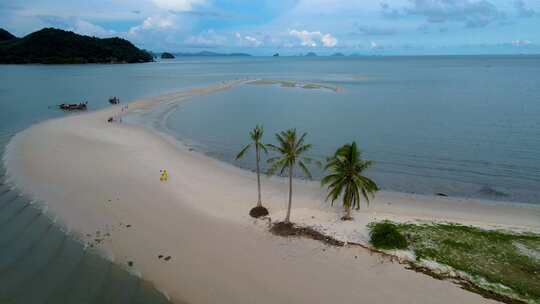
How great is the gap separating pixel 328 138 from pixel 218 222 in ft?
113

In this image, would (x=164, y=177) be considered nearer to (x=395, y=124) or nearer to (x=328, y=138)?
(x=328, y=138)

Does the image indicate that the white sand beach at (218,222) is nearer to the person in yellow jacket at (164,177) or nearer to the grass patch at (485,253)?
the person in yellow jacket at (164,177)

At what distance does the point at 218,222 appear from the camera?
31.5m

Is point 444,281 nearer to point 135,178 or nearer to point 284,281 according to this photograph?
point 284,281

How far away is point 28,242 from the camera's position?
28.5 meters

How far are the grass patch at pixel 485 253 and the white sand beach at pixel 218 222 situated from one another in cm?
200

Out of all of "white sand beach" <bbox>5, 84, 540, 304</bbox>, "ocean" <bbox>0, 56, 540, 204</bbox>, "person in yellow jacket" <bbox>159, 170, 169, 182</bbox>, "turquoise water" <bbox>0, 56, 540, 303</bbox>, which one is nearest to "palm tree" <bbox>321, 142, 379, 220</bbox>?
"white sand beach" <bbox>5, 84, 540, 304</bbox>

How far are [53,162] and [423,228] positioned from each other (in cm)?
4206

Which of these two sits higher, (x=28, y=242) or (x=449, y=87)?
(x=449, y=87)

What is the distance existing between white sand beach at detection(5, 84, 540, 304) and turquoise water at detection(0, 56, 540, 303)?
7.82 ft

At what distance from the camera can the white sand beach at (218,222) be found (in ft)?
75.3

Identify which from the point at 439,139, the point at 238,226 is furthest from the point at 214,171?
the point at 439,139

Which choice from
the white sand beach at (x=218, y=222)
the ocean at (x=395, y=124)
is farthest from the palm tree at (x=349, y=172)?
the ocean at (x=395, y=124)

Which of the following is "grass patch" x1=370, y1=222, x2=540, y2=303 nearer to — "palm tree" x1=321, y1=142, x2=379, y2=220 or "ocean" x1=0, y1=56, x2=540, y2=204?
"palm tree" x1=321, y1=142, x2=379, y2=220
